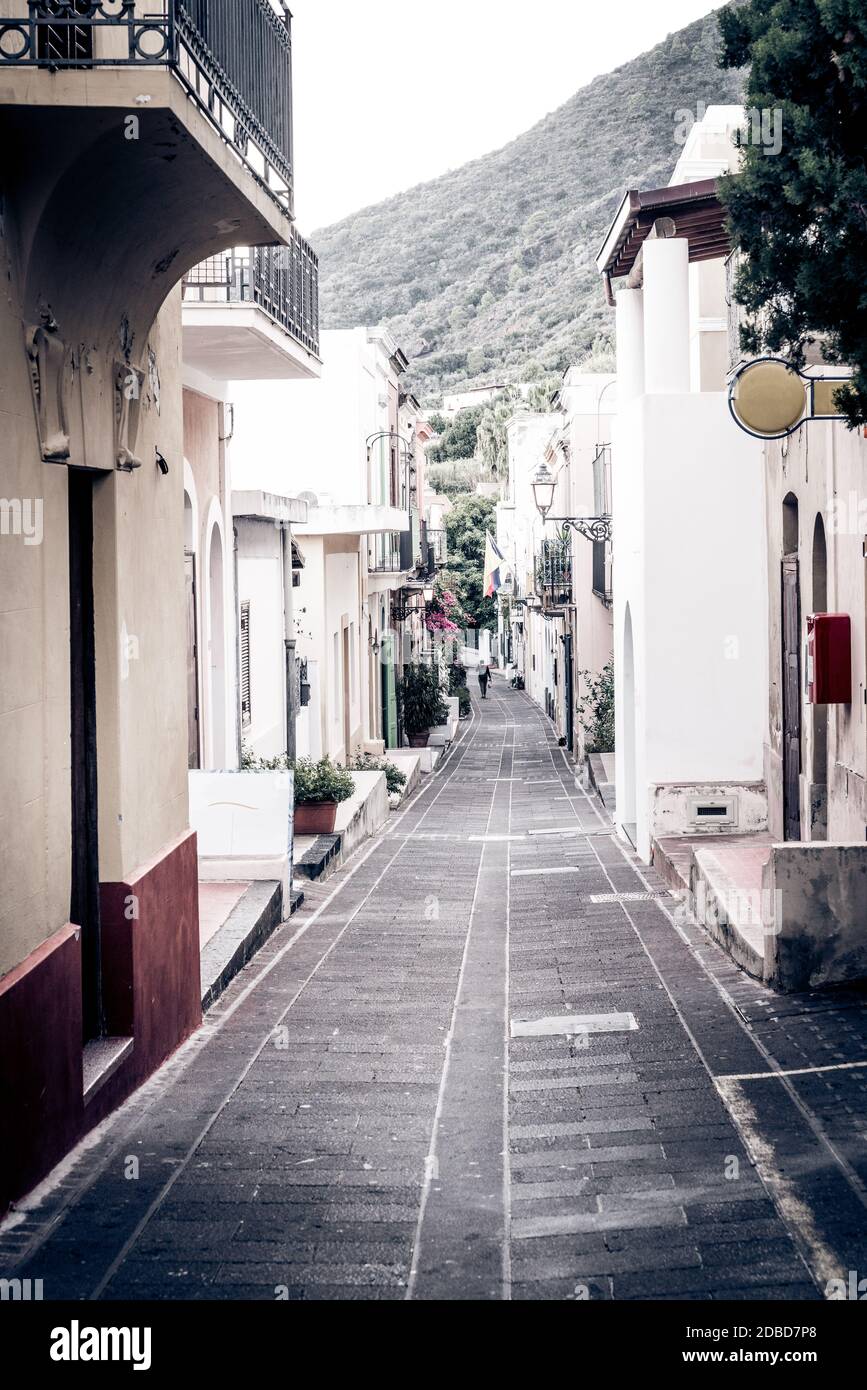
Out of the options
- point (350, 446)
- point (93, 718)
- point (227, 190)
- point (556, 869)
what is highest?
point (350, 446)

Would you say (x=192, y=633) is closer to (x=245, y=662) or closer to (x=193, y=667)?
(x=193, y=667)

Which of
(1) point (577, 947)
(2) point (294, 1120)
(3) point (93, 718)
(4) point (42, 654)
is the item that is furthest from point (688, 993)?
(4) point (42, 654)

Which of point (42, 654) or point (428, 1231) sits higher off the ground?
point (42, 654)

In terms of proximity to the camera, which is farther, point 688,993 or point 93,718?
point 688,993

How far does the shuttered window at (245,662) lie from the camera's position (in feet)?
55.0

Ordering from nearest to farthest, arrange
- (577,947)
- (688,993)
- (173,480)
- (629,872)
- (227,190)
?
1. (227,190)
2. (173,480)
3. (688,993)
4. (577,947)
5. (629,872)

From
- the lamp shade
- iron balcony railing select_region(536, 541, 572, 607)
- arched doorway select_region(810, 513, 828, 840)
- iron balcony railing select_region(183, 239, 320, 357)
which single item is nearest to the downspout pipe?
iron balcony railing select_region(183, 239, 320, 357)

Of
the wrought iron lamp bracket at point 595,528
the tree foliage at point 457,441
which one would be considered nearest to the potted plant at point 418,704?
the wrought iron lamp bracket at point 595,528

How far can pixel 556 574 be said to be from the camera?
36719 mm

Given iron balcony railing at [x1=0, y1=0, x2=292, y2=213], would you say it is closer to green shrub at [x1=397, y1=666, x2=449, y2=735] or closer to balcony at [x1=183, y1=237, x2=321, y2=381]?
balcony at [x1=183, y1=237, x2=321, y2=381]

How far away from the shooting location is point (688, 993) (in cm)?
896

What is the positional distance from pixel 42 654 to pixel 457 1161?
255cm

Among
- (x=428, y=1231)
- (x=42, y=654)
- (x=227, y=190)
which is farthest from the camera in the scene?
(x=227, y=190)

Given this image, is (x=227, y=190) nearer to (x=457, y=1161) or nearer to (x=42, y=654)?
(x=42, y=654)
